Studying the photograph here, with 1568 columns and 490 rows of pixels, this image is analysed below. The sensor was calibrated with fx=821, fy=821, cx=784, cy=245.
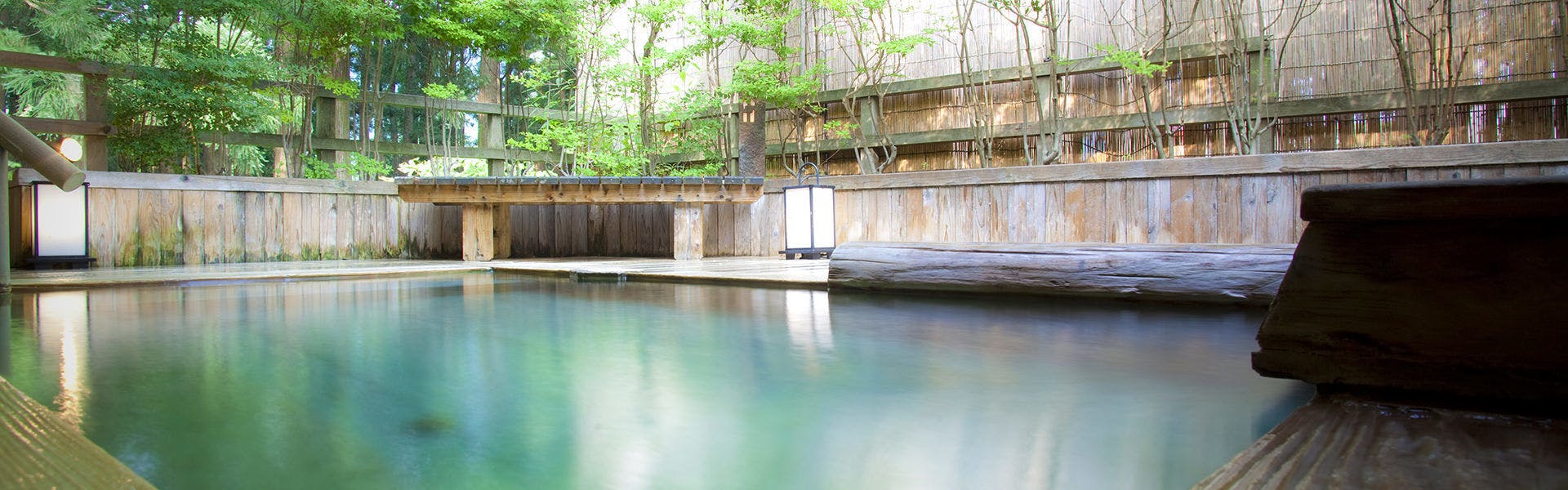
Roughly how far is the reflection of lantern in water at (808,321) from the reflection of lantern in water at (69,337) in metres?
1.56

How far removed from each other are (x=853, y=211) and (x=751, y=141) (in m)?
1.93

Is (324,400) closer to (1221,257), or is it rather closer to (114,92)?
(1221,257)

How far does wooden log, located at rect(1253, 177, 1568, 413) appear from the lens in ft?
4.09

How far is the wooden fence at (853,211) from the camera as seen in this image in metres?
4.52

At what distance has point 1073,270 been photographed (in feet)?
11.9

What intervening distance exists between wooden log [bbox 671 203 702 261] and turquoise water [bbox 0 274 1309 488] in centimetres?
347

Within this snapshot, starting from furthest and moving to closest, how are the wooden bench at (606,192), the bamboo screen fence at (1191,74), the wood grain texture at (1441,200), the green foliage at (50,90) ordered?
1. the green foliage at (50,90)
2. the wooden bench at (606,192)
3. the bamboo screen fence at (1191,74)
4. the wood grain texture at (1441,200)

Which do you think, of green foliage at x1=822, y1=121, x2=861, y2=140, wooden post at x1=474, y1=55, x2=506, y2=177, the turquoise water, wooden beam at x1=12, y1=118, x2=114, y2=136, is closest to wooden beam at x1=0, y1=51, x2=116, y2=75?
wooden beam at x1=12, y1=118, x2=114, y2=136

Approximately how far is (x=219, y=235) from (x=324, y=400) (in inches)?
239

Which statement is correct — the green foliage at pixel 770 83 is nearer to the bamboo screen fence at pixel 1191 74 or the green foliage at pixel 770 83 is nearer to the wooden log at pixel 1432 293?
the bamboo screen fence at pixel 1191 74

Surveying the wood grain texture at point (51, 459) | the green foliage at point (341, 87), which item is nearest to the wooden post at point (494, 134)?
the green foliage at point (341, 87)

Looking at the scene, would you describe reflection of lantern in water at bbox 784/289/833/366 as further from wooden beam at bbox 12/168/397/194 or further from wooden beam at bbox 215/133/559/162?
wooden beam at bbox 215/133/559/162

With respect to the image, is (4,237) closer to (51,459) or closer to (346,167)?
(346,167)

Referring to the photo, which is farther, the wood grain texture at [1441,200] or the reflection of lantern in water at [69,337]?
the reflection of lantern in water at [69,337]
